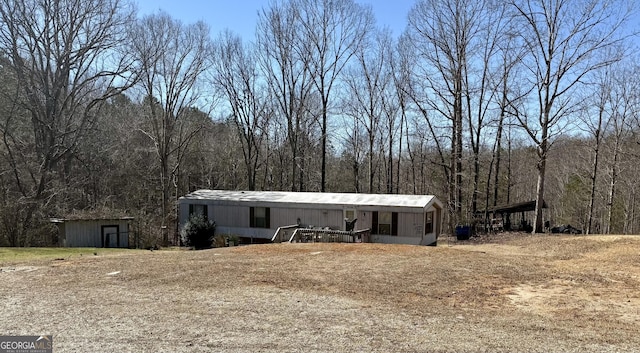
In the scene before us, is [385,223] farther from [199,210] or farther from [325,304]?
[325,304]

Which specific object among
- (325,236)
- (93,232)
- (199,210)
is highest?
(199,210)

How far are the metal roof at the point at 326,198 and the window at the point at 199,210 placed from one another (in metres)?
0.46

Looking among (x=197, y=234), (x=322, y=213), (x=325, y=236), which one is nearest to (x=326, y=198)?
(x=322, y=213)

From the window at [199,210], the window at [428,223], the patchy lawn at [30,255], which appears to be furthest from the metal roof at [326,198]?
the patchy lawn at [30,255]

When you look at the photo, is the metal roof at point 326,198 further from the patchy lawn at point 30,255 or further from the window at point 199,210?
the patchy lawn at point 30,255

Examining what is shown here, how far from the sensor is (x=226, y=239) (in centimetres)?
2364

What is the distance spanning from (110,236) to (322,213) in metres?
10.2

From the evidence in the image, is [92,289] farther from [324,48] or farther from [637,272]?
[324,48]

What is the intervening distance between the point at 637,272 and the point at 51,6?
2829 centimetres

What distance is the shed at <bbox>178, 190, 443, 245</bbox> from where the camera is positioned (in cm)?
2167

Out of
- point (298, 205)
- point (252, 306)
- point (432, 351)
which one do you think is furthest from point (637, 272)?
point (298, 205)

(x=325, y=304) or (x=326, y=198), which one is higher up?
(x=326, y=198)

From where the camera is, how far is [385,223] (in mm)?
22047

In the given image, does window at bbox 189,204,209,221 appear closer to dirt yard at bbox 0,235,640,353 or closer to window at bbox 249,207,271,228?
window at bbox 249,207,271,228
